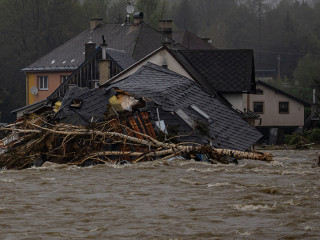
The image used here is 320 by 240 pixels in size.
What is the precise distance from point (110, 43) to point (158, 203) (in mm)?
48348

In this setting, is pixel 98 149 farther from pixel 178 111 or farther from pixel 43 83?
pixel 43 83

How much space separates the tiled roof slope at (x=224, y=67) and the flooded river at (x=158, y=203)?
17.5 metres

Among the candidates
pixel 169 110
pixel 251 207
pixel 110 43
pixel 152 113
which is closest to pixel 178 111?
pixel 169 110

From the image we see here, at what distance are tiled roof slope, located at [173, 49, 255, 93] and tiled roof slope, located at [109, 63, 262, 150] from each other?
25.3 feet

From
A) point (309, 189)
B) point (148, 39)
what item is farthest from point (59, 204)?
point (148, 39)

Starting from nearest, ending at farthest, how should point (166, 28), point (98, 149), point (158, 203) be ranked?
1. point (158, 203)
2. point (98, 149)
3. point (166, 28)

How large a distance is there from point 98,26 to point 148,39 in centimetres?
751

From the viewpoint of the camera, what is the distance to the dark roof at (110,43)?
6009 centimetres

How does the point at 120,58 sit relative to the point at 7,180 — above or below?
above

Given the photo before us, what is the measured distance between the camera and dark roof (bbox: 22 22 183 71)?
60094 mm

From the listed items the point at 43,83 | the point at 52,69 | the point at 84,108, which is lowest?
the point at 84,108

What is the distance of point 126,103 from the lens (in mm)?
24359

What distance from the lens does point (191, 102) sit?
27828 millimetres

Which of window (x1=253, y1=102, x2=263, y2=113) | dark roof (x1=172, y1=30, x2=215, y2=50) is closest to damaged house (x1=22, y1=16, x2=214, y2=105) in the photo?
dark roof (x1=172, y1=30, x2=215, y2=50)
